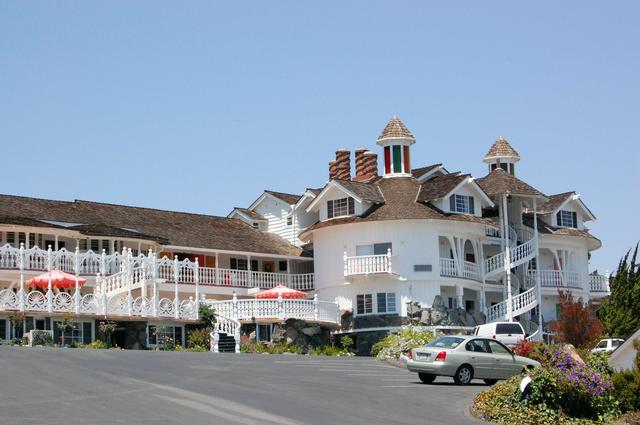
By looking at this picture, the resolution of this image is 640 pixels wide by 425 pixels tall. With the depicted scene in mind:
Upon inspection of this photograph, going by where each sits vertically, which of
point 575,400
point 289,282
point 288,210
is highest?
point 288,210

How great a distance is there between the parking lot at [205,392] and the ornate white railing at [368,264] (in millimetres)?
19974

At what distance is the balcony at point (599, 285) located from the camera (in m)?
68.8

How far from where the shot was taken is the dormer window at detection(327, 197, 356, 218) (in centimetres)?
6169

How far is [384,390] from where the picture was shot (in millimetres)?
31734

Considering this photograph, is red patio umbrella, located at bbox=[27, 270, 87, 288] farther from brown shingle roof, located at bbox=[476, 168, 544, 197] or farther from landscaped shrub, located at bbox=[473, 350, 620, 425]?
landscaped shrub, located at bbox=[473, 350, 620, 425]

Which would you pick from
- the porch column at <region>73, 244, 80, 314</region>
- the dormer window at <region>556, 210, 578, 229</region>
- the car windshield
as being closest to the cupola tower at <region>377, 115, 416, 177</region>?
the dormer window at <region>556, 210, 578, 229</region>

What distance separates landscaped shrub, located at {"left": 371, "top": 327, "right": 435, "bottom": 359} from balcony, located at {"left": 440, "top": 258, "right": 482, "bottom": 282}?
4.49 metres

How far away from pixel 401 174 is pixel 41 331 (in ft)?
76.1

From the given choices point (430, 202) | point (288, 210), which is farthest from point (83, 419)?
point (288, 210)

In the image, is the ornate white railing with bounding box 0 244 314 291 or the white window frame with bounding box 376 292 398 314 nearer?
the ornate white railing with bounding box 0 244 314 291

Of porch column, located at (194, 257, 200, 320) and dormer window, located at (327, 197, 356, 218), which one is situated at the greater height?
dormer window, located at (327, 197, 356, 218)

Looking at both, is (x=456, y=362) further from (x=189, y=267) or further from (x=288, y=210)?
(x=288, y=210)

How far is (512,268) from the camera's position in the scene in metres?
65.1

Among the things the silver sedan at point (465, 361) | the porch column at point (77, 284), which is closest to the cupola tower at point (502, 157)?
the porch column at point (77, 284)
